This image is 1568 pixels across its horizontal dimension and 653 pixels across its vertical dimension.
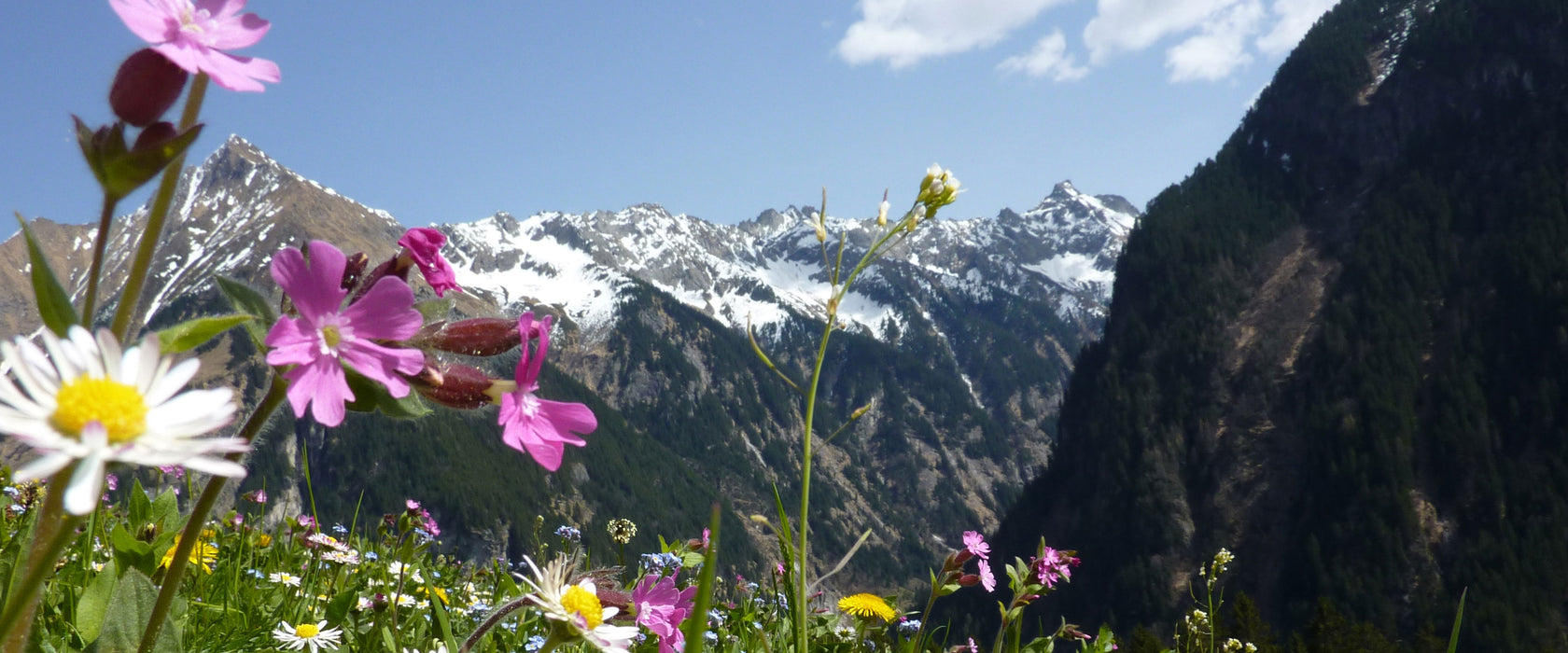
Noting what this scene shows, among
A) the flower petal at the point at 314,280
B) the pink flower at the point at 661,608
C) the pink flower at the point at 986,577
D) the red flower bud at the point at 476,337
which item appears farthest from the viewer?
Result: the pink flower at the point at 986,577

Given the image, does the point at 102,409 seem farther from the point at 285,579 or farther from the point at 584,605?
the point at 285,579

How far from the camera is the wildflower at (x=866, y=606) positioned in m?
3.37

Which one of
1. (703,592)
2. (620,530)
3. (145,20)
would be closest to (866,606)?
(620,530)

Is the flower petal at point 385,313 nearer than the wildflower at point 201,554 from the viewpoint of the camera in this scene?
Yes

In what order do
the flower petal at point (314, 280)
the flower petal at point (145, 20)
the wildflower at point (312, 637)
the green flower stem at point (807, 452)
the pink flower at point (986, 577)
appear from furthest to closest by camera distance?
the pink flower at point (986, 577), the wildflower at point (312, 637), the green flower stem at point (807, 452), the flower petal at point (314, 280), the flower petal at point (145, 20)

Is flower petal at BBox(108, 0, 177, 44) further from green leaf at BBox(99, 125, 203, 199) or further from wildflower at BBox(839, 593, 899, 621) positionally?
wildflower at BBox(839, 593, 899, 621)

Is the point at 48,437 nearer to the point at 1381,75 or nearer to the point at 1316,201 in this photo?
the point at 1316,201

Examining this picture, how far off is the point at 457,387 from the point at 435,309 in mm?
134

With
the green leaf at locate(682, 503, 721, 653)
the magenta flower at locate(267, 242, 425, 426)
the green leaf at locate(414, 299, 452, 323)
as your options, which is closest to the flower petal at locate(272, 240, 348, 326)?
the magenta flower at locate(267, 242, 425, 426)

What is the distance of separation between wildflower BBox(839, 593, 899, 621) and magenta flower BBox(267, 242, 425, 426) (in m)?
2.66

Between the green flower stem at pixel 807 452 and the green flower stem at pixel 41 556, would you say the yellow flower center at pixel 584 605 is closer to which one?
the green flower stem at pixel 807 452

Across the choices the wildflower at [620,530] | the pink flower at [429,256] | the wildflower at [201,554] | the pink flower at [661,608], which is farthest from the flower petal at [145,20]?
the wildflower at [620,530]

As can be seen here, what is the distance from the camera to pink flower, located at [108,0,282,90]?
789 millimetres

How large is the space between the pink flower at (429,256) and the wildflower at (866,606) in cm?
244
